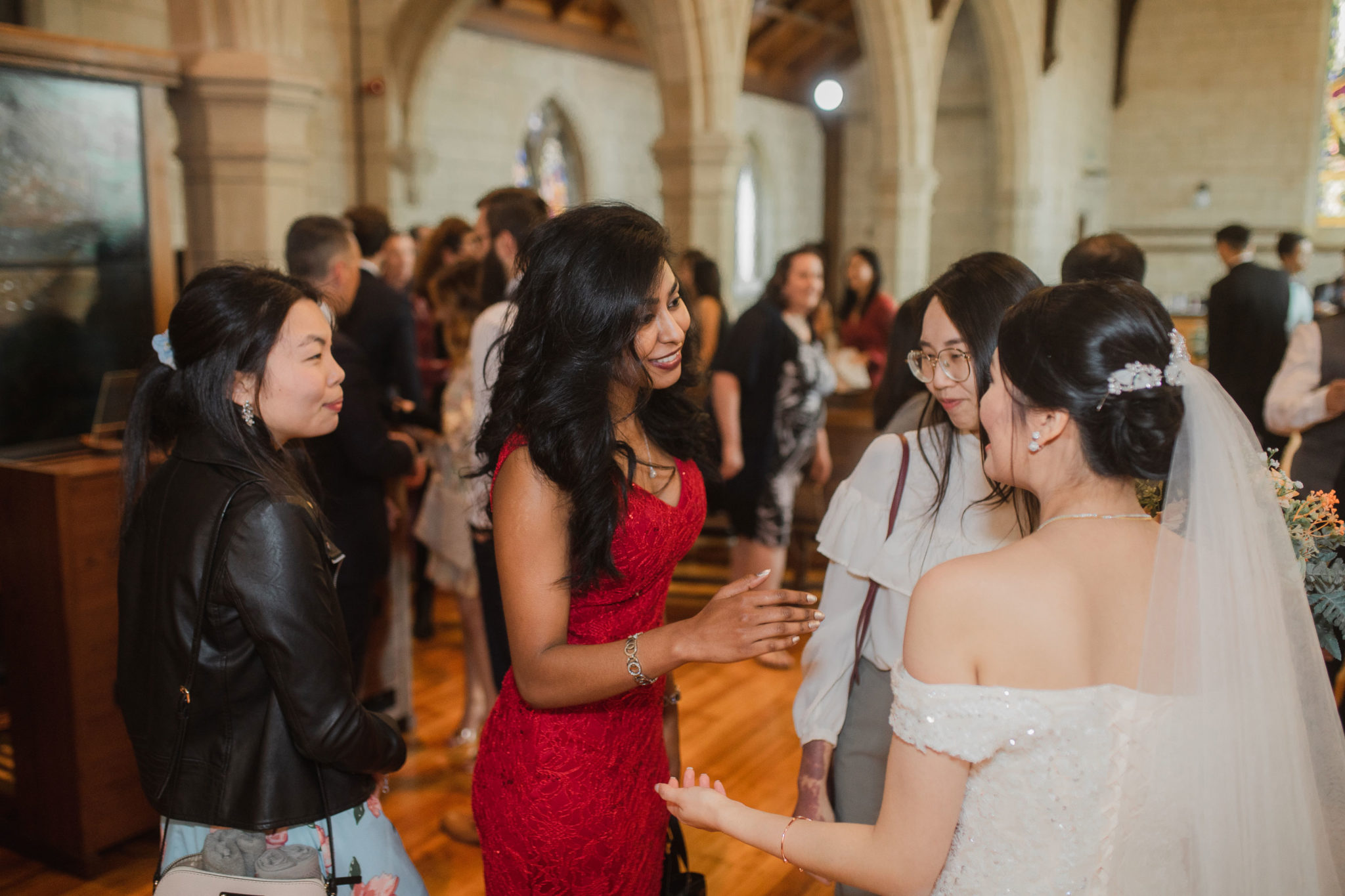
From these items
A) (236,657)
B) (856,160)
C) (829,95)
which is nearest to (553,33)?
(829,95)

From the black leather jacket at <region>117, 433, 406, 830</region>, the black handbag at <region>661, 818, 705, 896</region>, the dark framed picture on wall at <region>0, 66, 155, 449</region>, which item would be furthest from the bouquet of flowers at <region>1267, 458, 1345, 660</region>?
the dark framed picture on wall at <region>0, 66, 155, 449</region>

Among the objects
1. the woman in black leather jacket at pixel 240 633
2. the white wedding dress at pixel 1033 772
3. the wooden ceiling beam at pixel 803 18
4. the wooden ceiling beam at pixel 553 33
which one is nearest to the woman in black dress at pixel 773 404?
the woman in black leather jacket at pixel 240 633

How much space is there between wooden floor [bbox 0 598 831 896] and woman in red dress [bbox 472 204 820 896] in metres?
1.28

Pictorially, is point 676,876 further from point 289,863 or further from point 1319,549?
point 1319,549

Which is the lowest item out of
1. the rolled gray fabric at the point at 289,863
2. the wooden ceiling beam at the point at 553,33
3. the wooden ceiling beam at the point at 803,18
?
the rolled gray fabric at the point at 289,863

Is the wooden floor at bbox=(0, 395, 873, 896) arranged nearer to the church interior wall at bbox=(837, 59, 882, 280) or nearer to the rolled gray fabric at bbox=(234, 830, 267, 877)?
the rolled gray fabric at bbox=(234, 830, 267, 877)

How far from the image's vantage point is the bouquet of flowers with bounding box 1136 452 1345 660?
1323 mm

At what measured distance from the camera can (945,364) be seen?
1.59 metres

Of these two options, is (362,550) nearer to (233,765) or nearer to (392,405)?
(392,405)

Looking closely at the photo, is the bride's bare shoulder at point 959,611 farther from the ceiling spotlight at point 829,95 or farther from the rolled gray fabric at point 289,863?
the ceiling spotlight at point 829,95

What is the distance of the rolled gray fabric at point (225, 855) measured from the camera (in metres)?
1.39

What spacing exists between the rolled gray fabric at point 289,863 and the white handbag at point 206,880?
0.01 m

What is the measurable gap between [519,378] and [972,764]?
2.62 feet

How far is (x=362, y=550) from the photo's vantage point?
2.82 meters
